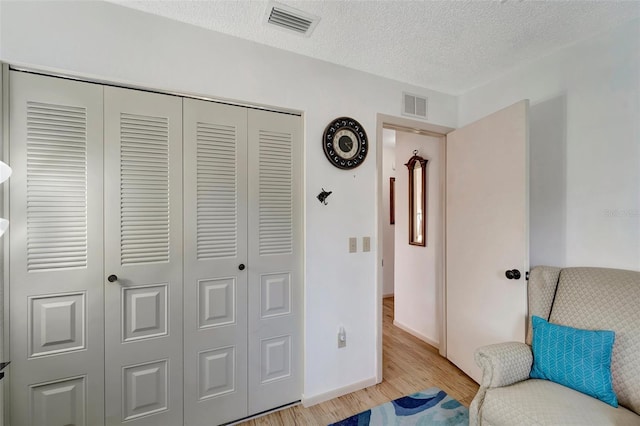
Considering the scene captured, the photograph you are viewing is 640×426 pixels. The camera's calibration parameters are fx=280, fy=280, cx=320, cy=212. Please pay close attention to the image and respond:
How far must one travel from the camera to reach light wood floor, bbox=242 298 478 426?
6.13 ft

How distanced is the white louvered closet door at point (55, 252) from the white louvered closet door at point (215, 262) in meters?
0.44

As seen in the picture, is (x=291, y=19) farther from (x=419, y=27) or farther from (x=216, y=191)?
(x=216, y=191)

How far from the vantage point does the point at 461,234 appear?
241 cm

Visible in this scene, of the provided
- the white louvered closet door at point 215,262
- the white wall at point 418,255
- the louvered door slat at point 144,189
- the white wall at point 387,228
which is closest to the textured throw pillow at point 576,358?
the white wall at point 418,255

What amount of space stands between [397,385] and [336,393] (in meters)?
0.52

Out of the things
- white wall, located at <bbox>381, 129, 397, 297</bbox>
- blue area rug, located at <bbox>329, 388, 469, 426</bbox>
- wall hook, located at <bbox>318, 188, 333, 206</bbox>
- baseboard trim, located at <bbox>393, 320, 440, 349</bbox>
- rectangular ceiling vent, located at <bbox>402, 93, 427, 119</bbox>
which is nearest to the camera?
blue area rug, located at <bbox>329, 388, 469, 426</bbox>

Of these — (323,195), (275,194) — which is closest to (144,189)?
(275,194)

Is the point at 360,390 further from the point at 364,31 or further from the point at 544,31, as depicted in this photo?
the point at 544,31

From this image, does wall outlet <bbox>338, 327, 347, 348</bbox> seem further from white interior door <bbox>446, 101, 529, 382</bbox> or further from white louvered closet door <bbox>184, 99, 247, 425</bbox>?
white interior door <bbox>446, 101, 529, 382</bbox>

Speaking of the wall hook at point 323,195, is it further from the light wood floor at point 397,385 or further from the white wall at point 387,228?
the white wall at point 387,228

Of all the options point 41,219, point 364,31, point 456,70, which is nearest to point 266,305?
point 41,219

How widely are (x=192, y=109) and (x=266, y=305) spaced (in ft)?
4.36

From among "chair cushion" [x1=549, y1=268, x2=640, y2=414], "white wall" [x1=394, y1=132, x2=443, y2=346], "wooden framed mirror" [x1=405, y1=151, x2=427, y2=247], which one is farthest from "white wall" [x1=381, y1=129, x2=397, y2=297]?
"chair cushion" [x1=549, y1=268, x2=640, y2=414]

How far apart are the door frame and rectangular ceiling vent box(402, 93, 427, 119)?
66mm
